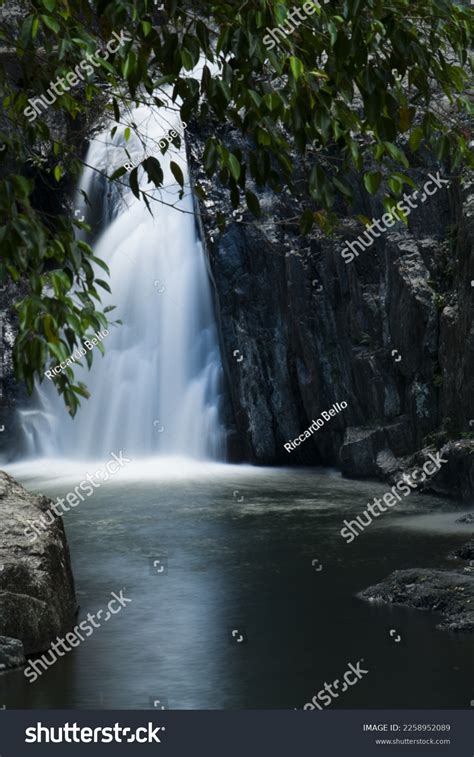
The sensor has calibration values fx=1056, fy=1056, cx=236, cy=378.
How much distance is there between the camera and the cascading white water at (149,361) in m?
22.9

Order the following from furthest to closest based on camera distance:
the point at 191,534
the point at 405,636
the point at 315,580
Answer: the point at 191,534 < the point at 315,580 < the point at 405,636

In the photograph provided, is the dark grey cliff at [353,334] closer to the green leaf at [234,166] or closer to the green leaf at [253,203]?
the green leaf at [253,203]

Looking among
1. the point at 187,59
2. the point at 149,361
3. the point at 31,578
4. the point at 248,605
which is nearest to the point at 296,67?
the point at 187,59

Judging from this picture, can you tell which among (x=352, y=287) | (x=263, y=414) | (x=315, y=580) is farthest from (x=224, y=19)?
(x=263, y=414)

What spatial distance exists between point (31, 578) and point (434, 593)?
12.7ft

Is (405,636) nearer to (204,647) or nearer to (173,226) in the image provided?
(204,647)

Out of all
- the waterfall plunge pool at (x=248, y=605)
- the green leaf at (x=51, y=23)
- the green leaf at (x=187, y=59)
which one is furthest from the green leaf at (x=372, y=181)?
the waterfall plunge pool at (x=248, y=605)

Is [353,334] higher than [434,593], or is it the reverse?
[353,334]

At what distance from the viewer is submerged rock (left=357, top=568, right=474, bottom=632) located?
31.8ft

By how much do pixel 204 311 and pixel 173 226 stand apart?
2390mm

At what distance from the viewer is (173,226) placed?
2452 cm

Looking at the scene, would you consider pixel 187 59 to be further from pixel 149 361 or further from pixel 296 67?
pixel 149 361

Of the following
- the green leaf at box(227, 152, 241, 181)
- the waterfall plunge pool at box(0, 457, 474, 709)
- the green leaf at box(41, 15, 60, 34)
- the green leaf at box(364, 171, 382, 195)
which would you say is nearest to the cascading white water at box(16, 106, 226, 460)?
the waterfall plunge pool at box(0, 457, 474, 709)

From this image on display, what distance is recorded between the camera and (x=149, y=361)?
2361cm
